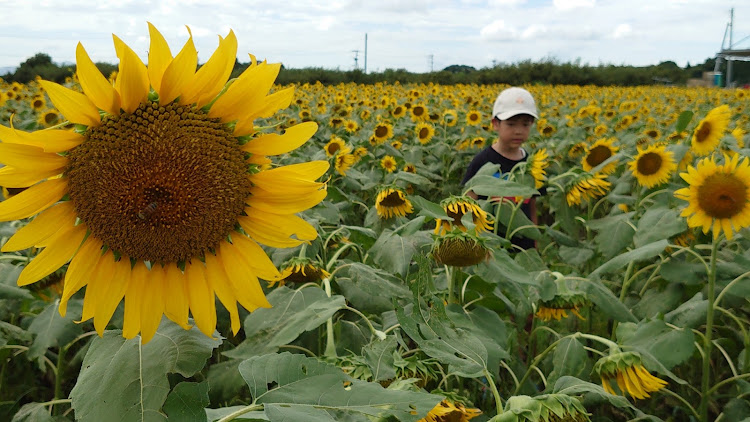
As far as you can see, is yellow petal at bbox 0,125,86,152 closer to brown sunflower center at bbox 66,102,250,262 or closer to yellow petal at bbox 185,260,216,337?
brown sunflower center at bbox 66,102,250,262

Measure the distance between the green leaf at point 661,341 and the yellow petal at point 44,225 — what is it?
157 cm

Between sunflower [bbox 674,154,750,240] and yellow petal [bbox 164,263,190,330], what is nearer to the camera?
yellow petal [bbox 164,263,190,330]

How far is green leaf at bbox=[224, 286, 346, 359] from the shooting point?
119 cm

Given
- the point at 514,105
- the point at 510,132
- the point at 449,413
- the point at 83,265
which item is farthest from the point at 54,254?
the point at 514,105

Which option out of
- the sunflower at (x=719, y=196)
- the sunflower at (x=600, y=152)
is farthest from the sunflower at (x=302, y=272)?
the sunflower at (x=600, y=152)

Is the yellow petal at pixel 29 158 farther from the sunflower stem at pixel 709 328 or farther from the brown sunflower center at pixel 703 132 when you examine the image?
the brown sunflower center at pixel 703 132

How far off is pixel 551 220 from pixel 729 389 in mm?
3201

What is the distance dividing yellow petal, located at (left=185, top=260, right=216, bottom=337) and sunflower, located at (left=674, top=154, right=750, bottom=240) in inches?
74.9

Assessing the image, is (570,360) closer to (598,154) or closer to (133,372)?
(133,372)

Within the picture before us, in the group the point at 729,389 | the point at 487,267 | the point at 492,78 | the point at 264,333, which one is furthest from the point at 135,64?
the point at 492,78

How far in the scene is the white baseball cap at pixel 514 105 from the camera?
395 centimetres

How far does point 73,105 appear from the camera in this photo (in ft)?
2.59

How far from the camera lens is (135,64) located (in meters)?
0.80

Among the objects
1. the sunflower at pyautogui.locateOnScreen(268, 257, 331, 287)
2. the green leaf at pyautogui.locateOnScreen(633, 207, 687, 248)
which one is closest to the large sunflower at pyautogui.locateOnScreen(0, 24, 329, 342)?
the sunflower at pyautogui.locateOnScreen(268, 257, 331, 287)
